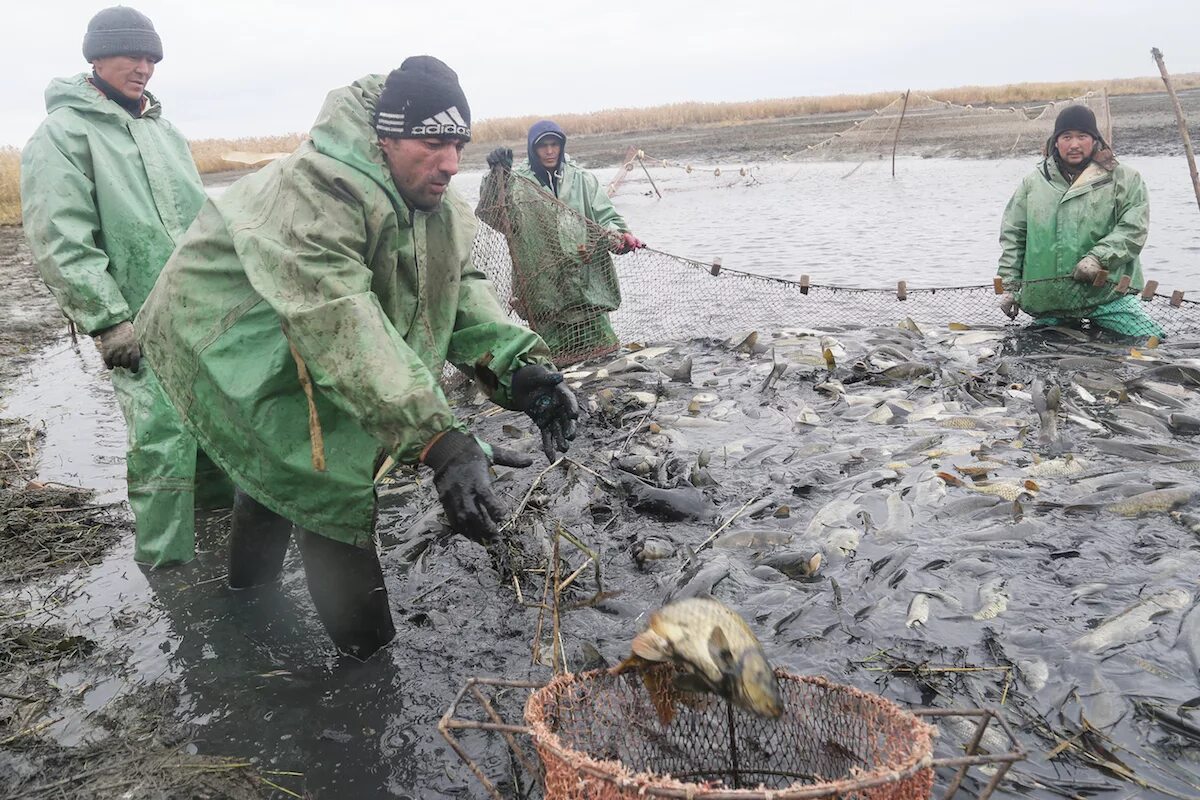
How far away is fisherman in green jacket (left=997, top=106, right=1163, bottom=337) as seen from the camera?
7.52m

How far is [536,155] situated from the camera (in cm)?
791

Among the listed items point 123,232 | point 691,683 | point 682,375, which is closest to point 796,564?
point 691,683

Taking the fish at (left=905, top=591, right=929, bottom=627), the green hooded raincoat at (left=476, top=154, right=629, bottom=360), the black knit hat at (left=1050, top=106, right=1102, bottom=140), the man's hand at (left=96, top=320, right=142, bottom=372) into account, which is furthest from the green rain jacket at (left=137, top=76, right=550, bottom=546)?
the black knit hat at (left=1050, top=106, right=1102, bottom=140)

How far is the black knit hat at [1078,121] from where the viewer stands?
24.5ft

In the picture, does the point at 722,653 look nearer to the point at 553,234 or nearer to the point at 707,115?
the point at 553,234

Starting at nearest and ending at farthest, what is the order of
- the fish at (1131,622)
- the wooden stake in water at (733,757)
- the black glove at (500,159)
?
1. the wooden stake in water at (733,757)
2. the fish at (1131,622)
3. the black glove at (500,159)

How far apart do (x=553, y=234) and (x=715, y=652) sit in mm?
5896

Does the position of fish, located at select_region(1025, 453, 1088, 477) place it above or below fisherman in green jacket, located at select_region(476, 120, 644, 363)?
below

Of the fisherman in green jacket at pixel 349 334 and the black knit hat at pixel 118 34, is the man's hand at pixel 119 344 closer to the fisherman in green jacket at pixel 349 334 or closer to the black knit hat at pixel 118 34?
the fisherman in green jacket at pixel 349 334

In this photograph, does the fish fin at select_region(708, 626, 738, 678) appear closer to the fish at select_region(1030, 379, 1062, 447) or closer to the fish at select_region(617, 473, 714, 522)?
the fish at select_region(617, 473, 714, 522)

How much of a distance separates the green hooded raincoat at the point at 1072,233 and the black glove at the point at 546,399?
19.6ft

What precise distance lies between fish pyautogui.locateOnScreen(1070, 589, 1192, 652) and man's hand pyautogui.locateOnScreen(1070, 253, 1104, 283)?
439 centimetres

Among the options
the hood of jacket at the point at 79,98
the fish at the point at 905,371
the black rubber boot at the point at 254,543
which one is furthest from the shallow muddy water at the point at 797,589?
the hood of jacket at the point at 79,98

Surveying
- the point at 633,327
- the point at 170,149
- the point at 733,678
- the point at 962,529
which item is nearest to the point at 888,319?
the point at 633,327
